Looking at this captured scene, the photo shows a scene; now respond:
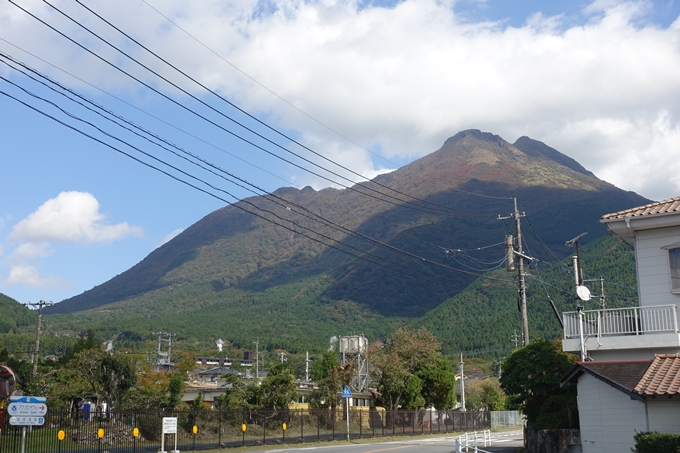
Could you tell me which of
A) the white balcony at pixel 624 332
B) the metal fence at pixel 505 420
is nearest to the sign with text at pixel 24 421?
the white balcony at pixel 624 332

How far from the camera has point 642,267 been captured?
920 inches

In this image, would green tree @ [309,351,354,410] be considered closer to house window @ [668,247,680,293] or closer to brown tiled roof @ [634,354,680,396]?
house window @ [668,247,680,293]

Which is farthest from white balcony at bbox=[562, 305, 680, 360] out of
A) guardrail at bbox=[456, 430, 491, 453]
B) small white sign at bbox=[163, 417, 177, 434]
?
small white sign at bbox=[163, 417, 177, 434]

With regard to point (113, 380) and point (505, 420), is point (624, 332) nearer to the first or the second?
point (113, 380)

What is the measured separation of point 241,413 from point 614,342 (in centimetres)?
2097

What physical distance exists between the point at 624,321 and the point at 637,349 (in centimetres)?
128

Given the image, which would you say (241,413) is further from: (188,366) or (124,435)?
(188,366)

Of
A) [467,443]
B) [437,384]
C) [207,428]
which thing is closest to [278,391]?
[207,428]

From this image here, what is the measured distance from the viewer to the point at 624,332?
22859mm

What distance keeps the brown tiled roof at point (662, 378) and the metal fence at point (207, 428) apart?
61.6 ft

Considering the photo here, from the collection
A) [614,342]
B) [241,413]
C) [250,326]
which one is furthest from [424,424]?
[250,326]

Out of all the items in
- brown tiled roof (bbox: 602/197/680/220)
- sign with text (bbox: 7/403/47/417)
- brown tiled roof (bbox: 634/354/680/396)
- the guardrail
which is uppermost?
brown tiled roof (bbox: 602/197/680/220)

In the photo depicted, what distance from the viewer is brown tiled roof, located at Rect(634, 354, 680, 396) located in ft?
61.5

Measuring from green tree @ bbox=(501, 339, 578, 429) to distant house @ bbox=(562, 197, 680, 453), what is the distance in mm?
3026
